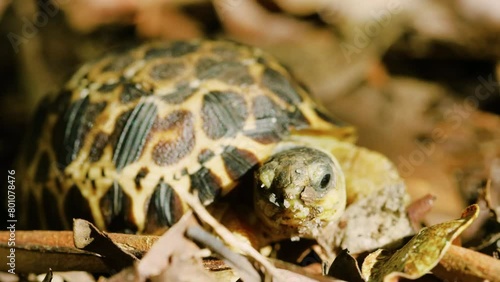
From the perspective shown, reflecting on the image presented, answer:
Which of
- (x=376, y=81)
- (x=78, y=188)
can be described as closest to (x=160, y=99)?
(x=78, y=188)

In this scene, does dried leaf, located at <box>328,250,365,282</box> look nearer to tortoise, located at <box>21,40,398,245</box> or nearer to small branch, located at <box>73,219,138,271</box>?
tortoise, located at <box>21,40,398,245</box>

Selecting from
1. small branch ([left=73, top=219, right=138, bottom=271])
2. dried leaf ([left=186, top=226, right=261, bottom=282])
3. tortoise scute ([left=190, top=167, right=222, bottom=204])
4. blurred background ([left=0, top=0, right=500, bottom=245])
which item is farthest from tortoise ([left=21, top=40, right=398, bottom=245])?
blurred background ([left=0, top=0, right=500, bottom=245])

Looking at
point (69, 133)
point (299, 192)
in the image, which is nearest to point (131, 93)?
point (69, 133)

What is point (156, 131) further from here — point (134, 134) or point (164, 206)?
point (164, 206)

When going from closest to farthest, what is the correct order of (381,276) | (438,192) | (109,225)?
1. (381,276)
2. (109,225)
3. (438,192)

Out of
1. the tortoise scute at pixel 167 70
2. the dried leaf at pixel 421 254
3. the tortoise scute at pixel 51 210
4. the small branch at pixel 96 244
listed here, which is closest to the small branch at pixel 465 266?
the dried leaf at pixel 421 254

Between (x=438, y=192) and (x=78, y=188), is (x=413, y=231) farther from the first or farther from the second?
(x=78, y=188)

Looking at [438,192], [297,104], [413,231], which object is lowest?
[438,192]
